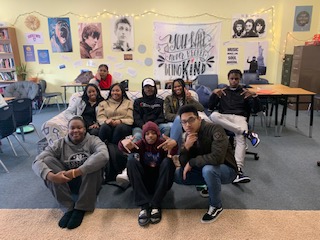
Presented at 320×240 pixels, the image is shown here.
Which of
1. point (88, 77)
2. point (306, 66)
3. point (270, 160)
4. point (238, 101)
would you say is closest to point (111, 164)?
Result: point (238, 101)

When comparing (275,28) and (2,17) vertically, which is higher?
(2,17)

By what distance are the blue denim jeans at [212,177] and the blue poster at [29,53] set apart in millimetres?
Result: 5373

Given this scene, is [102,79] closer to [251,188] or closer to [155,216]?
[155,216]

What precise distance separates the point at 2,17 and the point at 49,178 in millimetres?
5479

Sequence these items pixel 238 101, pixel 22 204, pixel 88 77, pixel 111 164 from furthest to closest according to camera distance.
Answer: pixel 88 77, pixel 238 101, pixel 111 164, pixel 22 204

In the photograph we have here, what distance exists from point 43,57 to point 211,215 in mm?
5556

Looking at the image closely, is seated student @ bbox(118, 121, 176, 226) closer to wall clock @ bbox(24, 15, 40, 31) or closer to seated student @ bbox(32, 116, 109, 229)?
seated student @ bbox(32, 116, 109, 229)

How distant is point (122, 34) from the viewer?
5.70 m

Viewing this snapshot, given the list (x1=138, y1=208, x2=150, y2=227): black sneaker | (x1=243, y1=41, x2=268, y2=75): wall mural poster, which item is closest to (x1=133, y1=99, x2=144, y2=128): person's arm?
(x1=138, y1=208, x2=150, y2=227): black sneaker

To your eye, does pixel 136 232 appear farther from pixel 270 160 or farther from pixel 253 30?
pixel 253 30

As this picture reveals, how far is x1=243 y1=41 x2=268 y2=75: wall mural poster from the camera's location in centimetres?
569

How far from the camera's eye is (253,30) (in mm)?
5598

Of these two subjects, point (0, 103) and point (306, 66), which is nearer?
point (0, 103)

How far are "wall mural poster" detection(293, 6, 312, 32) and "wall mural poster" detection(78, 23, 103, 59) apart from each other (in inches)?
174
